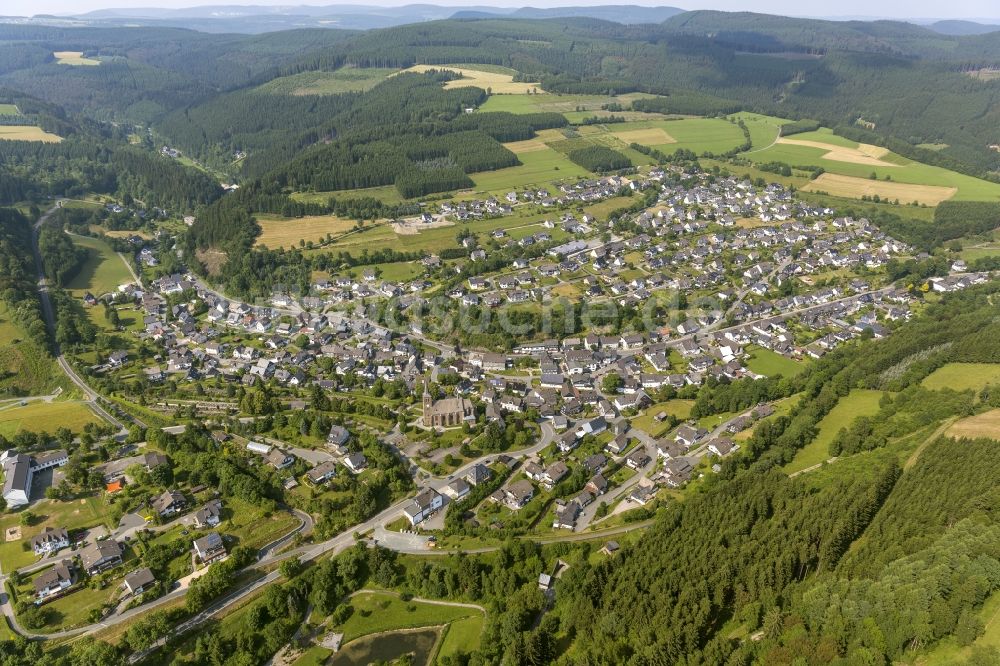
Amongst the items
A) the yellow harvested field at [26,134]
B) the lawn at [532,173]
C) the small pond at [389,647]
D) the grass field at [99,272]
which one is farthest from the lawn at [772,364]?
the yellow harvested field at [26,134]

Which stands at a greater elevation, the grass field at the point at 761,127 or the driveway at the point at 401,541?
the grass field at the point at 761,127

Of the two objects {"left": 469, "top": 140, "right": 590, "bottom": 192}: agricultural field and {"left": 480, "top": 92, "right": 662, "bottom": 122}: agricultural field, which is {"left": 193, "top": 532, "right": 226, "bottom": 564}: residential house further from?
{"left": 480, "top": 92, "right": 662, "bottom": 122}: agricultural field

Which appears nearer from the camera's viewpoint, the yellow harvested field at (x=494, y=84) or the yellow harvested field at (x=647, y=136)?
the yellow harvested field at (x=647, y=136)

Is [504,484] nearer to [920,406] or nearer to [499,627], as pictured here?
[499,627]

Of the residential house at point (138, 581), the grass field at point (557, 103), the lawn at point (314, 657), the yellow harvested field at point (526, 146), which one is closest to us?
the lawn at point (314, 657)

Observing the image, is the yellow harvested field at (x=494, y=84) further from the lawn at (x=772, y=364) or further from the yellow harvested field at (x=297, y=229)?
the lawn at (x=772, y=364)

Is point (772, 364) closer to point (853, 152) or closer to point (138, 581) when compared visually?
point (138, 581)

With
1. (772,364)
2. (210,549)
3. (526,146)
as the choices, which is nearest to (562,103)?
(526,146)
